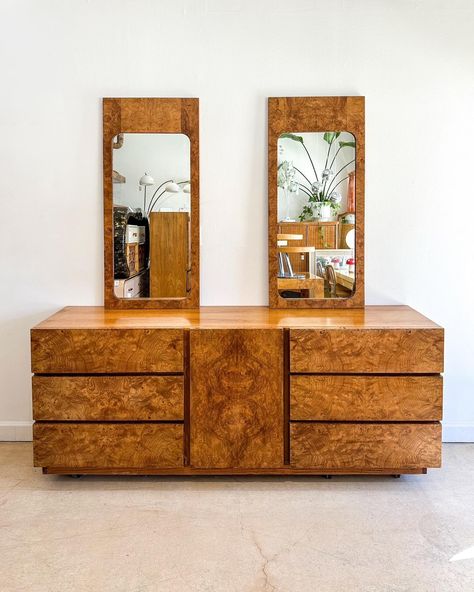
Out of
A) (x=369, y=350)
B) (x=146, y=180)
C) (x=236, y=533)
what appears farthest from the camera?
(x=146, y=180)

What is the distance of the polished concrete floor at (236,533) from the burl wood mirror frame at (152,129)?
2.90ft

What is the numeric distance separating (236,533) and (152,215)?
1579 millimetres

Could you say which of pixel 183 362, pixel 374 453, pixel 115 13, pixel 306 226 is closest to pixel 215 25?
pixel 115 13

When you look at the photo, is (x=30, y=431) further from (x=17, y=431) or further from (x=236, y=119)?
(x=236, y=119)

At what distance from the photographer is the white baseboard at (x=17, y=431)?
340 centimetres

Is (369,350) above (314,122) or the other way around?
the other way around

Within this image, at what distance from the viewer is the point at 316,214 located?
3.21 meters

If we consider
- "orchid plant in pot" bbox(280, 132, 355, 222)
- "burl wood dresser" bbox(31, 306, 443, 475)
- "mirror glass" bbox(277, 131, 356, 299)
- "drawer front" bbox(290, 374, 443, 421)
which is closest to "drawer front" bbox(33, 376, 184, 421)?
"burl wood dresser" bbox(31, 306, 443, 475)

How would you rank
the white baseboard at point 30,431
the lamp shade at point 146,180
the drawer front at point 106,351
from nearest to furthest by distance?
the drawer front at point 106,351 → the lamp shade at point 146,180 → the white baseboard at point 30,431

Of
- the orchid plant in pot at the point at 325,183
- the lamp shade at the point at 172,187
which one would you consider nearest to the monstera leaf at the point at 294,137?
the orchid plant in pot at the point at 325,183

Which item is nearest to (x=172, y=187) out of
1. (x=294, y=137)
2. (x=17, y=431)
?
(x=294, y=137)

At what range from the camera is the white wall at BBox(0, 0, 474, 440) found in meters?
3.24

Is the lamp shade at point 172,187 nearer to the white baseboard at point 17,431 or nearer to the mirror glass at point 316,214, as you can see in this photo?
the mirror glass at point 316,214

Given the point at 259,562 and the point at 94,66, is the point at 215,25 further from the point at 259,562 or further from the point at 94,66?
the point at 259,562
